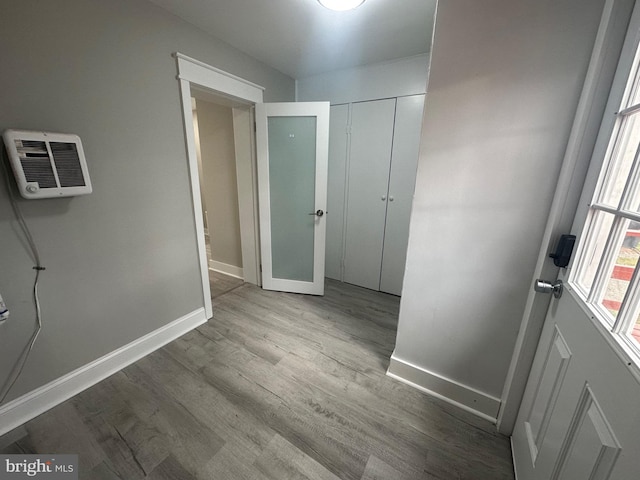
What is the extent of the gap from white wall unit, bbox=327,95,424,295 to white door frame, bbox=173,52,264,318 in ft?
3.00

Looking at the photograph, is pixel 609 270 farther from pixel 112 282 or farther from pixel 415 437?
pixel 112 282

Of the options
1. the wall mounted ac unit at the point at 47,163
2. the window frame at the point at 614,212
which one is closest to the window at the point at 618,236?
the window frame at the point at 614,212

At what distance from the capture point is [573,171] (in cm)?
92

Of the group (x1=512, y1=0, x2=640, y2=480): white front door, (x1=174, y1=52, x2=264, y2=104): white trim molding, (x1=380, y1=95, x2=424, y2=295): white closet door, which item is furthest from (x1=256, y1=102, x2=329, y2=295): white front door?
(x1=512, y1=0, x2=640, y2=480): white front door

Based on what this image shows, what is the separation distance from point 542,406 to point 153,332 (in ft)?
7.69

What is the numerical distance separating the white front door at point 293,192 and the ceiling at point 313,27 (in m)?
0.44

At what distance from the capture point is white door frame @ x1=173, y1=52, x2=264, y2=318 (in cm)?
175

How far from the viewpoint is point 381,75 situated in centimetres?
234

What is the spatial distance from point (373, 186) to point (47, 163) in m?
2.40

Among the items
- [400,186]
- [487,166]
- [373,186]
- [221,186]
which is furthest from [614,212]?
[221,186]

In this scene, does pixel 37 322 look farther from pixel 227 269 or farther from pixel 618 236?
pixel 618 236

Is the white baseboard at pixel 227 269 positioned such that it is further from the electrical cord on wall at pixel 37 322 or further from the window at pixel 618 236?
the window at pixel 618 236

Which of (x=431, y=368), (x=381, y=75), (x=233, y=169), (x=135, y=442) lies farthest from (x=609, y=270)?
(x=233, y=169)

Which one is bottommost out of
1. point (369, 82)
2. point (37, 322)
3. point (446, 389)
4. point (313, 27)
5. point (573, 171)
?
point (446, 389)
